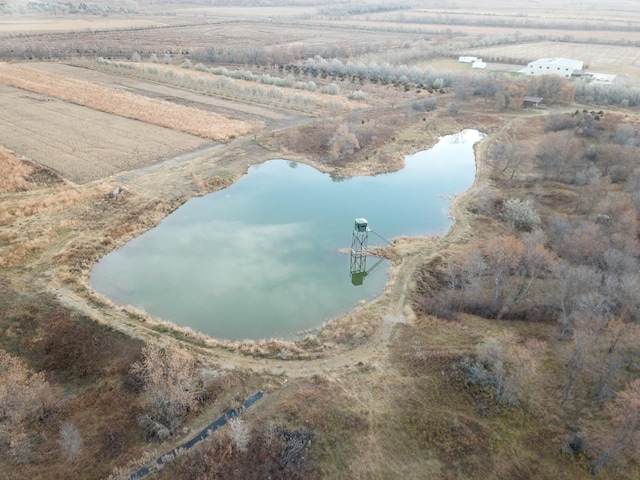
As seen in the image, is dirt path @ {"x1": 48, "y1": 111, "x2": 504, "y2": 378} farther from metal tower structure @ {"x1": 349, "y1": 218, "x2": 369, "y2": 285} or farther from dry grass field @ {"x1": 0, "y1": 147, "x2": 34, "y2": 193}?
dry grass field @ {"x1": 0, "y1": 147, "x2": 34, "y2": 193}

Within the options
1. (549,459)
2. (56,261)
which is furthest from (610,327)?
(56,261)

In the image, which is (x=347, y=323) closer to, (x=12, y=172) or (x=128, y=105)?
(x=12, y=172)

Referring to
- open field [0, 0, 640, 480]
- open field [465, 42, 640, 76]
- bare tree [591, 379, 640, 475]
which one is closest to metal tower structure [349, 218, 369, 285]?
open field [0, 0, 640, 480]

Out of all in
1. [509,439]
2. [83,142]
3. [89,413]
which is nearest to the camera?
[509,439]

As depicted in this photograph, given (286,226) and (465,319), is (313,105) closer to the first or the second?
(286,226)

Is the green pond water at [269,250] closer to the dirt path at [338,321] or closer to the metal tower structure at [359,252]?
the metal tower structure at [359,252]
